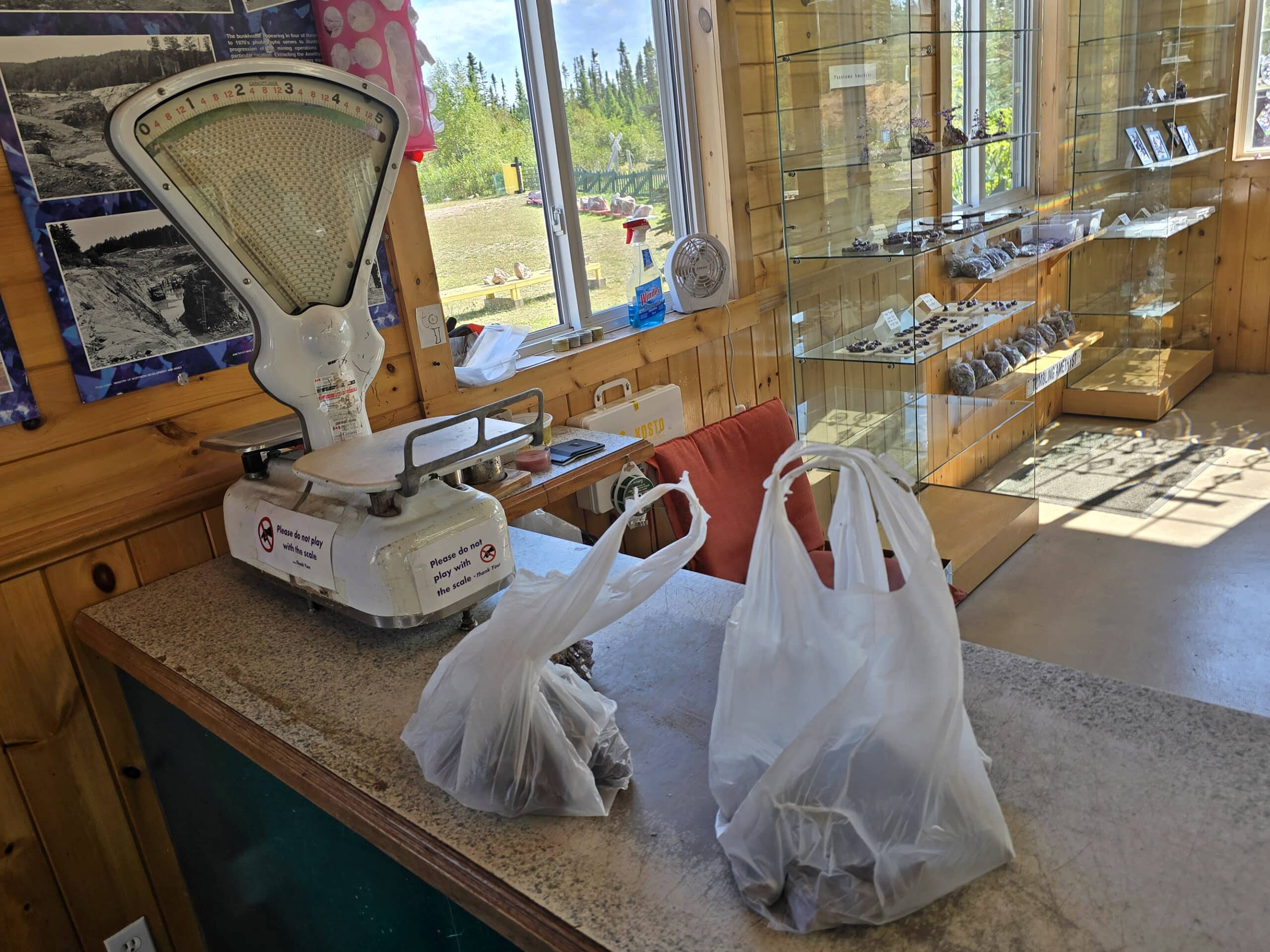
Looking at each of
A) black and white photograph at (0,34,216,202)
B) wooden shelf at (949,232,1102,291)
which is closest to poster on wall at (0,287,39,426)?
black and white photograph at (0,34,216,202)

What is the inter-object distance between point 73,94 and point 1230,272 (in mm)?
5738

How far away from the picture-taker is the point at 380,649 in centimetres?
132

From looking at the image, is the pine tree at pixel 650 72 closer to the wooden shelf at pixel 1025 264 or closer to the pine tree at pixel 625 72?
the pine tree at pixel 625 72

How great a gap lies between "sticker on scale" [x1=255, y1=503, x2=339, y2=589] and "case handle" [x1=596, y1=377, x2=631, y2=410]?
119cm

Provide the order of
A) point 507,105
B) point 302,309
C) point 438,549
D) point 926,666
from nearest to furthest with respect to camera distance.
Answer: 1. point 926,666
2. point 438,549
3. point 302,309
4. point 507,105

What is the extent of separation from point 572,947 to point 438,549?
1.98 ft

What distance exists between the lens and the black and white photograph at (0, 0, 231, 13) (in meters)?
1.43

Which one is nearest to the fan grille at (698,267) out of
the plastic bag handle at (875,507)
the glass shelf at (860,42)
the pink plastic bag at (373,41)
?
the glass shelf at (860,42)

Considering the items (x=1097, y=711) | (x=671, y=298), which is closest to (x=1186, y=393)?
(x=671, y=298)

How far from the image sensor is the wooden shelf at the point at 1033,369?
12.8 feet

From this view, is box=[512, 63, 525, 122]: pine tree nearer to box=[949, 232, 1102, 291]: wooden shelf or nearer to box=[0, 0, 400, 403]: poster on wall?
box=[0, 0, 400, 403]: poster on wall

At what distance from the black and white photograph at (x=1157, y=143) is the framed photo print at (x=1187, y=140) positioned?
0.16 m

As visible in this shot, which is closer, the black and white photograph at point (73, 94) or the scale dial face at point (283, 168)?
the scale dial face at point (283, 168)

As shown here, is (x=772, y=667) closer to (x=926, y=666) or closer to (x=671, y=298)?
(x=926, y=666)
